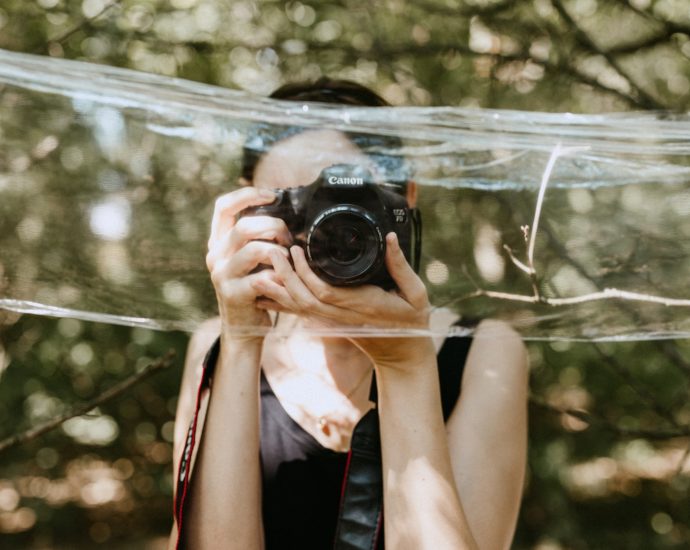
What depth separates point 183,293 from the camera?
105 cm

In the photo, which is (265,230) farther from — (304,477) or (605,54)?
(605,54)

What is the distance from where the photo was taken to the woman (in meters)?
0.90

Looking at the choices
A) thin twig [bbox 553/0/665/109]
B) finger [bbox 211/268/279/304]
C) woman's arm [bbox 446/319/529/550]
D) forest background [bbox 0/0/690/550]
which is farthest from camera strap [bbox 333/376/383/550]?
thin twig [bbox 553/0/665/109]

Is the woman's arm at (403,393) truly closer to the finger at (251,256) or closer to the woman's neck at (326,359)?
the finger at (251,256)

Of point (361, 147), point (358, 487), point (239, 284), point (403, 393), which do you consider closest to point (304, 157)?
point (361, 147)

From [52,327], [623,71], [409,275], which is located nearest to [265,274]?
→ [409,275]

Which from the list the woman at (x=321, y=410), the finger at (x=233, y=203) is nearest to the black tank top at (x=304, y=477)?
the woman at (x=321, y=410)

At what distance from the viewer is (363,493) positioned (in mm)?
951

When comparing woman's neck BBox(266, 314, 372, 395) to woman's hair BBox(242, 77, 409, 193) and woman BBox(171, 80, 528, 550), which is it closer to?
woman BBox(171, 80, 528, 550)

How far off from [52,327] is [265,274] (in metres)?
1.39

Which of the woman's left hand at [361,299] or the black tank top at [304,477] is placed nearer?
the woman's left hand at [361,299]

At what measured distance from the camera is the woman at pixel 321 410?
896mm

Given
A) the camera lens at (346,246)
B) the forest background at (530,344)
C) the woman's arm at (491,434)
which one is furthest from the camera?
the forest background at (530,344)

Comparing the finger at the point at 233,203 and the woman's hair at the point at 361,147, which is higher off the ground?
the woman's hair at the point at 361,147
